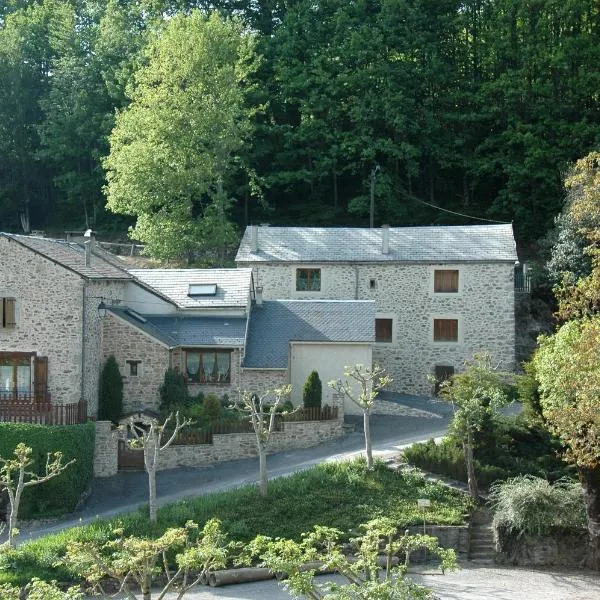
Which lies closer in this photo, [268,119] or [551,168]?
[551,168]

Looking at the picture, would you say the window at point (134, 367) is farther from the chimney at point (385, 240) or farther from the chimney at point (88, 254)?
the chimney at point (385, 240)

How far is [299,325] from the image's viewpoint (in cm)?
3853

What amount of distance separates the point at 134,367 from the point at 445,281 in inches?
515

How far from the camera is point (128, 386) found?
3616cm

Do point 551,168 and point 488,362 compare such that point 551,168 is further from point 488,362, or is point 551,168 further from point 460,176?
point 488,362

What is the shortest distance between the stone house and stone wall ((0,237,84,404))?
30.6 feet

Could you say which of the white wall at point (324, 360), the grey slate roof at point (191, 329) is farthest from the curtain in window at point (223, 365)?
the white wall at point (324, 360)

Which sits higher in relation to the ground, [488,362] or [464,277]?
[464,277]

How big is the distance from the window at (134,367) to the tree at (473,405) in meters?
10.5

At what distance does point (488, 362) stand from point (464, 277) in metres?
6.37

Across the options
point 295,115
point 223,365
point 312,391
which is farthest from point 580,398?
point 295,115

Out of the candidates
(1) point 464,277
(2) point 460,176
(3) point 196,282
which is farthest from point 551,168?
(3) point 196,282

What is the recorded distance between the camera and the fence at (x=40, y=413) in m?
32.2

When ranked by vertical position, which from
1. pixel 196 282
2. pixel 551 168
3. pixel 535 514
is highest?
pixel 551 168
